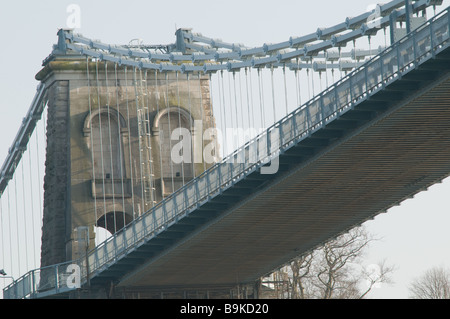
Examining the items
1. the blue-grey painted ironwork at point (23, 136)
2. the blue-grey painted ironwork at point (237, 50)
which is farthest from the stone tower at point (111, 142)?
the blue-grey painted ironwork at point (23, 136)

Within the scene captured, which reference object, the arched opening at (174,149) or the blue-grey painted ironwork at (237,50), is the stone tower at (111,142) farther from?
the blue-grey painted ironwork at (237,50)

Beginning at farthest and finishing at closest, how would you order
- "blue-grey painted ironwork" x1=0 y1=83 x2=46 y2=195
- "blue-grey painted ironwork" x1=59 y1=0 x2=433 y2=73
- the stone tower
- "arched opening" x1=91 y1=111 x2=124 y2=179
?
1. "blue-grey painted ironwork" x1=0 y1=83 x2=46 y2=195
2. "arched opening" x1=91 y1=111 x2=124 y2=179
3. the stone tower
4. "blue-grey painted ironwork" x1=59 y1=0 x2=433 y2=73

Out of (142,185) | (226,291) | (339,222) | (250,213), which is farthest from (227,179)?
(142,185)

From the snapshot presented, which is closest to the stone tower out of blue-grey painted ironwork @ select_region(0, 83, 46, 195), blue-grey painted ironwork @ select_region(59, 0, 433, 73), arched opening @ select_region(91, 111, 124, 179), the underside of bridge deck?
arched opening @ select_region(91, 111, 124, 179)

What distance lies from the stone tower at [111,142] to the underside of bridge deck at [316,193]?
930 cm

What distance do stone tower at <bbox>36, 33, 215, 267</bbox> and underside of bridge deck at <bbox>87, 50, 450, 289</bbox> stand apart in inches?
366

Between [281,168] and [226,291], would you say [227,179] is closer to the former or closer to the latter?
[281,168]

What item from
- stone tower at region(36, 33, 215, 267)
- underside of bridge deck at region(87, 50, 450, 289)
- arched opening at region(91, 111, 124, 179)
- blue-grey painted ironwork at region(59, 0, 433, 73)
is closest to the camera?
underside of bridge deck at region(87, 50, 450, 289)

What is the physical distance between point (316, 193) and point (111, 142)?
22075mm

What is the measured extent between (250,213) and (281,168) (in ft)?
16.7

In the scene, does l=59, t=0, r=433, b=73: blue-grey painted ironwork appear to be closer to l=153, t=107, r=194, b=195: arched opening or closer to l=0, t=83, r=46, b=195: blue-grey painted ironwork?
l=153, t=107, r=194, b=195: arched opening

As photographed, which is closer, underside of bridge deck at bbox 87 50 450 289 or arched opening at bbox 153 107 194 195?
underside of bridge deck at bbox 87 50 450 289

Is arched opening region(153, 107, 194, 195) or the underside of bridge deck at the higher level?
arched opening region(153, 107, 194, 195)

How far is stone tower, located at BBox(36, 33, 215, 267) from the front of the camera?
77.6m
